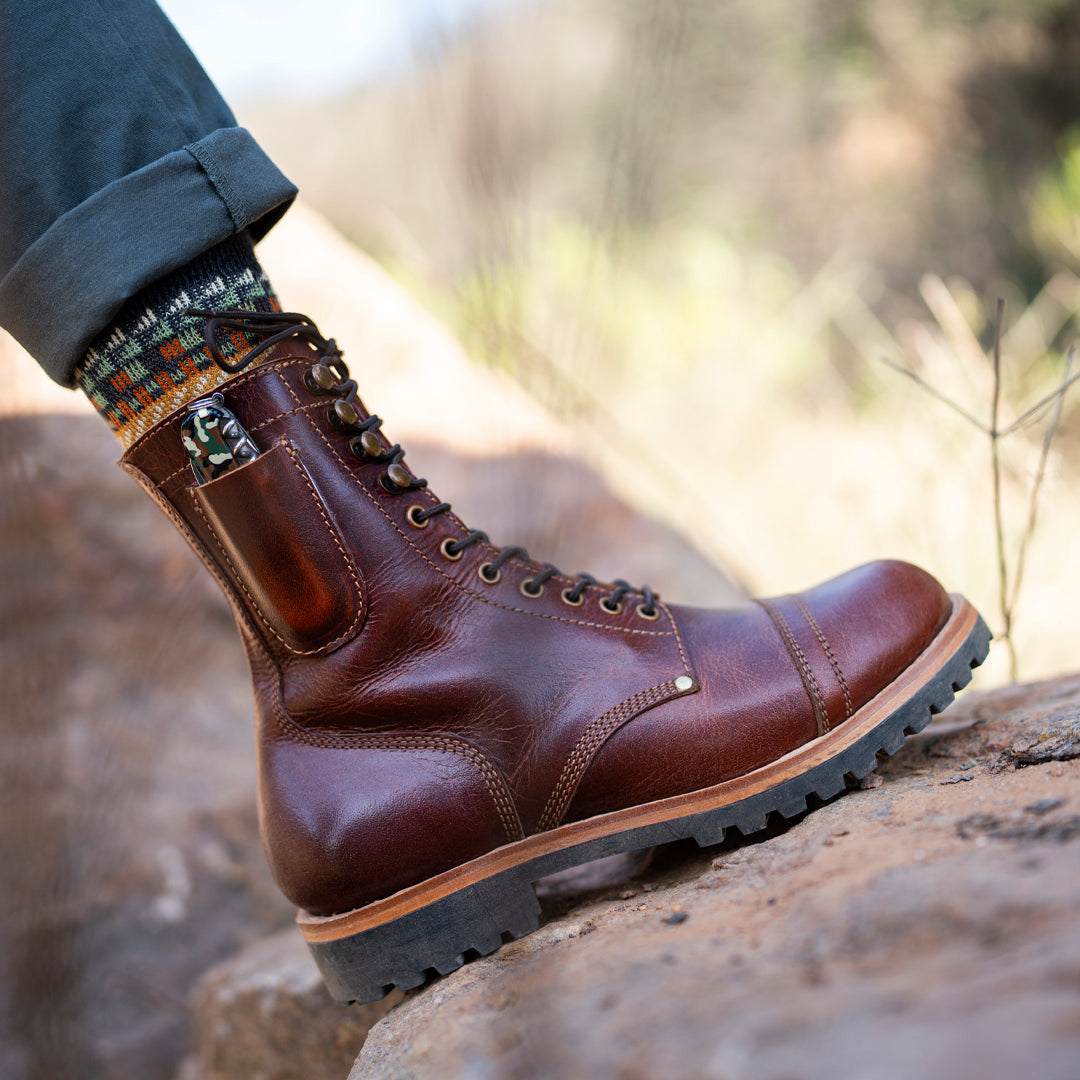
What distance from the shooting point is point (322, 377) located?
3.17 feet

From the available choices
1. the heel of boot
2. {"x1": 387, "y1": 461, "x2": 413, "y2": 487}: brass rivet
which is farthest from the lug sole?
{"x1": 387, "y1": 461, "x2": 413, "y2": 487}: brass rivet

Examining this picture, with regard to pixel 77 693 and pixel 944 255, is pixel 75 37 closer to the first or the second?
pixel 77 693

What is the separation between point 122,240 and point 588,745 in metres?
0.72

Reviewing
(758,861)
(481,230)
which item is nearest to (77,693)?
(481,230)

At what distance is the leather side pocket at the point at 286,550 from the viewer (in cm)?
91

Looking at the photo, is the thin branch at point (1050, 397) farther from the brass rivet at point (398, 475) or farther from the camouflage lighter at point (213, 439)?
the camouflage lighter at point (213, 439)

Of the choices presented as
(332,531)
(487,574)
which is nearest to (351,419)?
(332,531)

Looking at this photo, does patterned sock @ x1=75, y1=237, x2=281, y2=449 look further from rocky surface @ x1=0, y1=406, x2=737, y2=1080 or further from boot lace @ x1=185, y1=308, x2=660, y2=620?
rocky surface @ x1=0, y1=406, x2=737, y2=1080

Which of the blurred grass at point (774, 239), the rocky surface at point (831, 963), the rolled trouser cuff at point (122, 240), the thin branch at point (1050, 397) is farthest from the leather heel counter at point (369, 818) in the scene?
the thin branch at point (1050, 397)

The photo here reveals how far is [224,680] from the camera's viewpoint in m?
2.01

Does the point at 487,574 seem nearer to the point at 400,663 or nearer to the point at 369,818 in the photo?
the point at 400,663

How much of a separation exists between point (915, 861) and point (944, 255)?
22.5ft

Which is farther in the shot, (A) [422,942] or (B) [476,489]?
(B) [476,489]

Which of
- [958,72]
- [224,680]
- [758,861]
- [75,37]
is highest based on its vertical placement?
[958,72]
